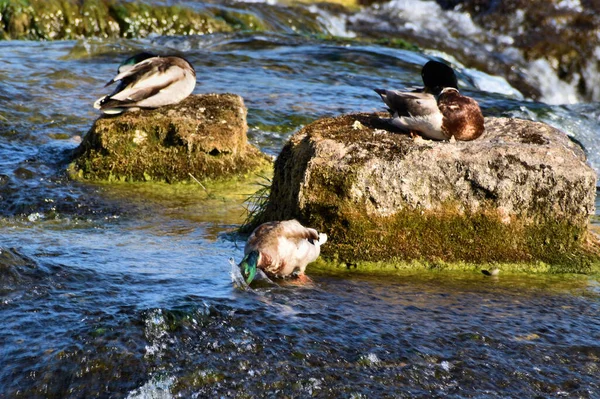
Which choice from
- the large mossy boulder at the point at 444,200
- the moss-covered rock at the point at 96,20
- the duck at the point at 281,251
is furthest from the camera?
the moss-covered rock at the point at 96,20

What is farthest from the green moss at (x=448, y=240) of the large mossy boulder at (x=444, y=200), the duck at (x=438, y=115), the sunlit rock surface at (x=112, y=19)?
the sunlit rock surface at (x=112, y=19)

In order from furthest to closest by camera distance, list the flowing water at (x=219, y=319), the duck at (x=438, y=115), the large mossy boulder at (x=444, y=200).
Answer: the duck at (x=438, y=115) → the large mossy boulder at (x=444, y=200) → the flowing water at (x=219, y=319)

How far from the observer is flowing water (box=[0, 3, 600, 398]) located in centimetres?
407

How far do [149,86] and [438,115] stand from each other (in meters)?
3.35

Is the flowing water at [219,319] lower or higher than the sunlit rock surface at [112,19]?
lower

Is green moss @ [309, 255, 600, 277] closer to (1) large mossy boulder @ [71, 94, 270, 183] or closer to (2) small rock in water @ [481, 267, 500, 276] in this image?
(2) small rock in water @ [481, 267, 500, 276]

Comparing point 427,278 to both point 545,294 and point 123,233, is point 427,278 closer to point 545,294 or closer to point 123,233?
point 545,294

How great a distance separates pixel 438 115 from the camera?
6086 mm

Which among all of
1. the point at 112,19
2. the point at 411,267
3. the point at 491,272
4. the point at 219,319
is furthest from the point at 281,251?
the point at 112,19

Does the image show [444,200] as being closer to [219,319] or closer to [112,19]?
[219,319]

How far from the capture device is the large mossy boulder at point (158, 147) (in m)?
8.46

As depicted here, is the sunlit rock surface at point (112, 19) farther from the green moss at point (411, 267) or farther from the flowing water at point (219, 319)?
the green moss at point (411, 267)

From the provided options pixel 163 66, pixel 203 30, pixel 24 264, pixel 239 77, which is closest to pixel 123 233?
pixel 24 264

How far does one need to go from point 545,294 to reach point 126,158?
171 inches
